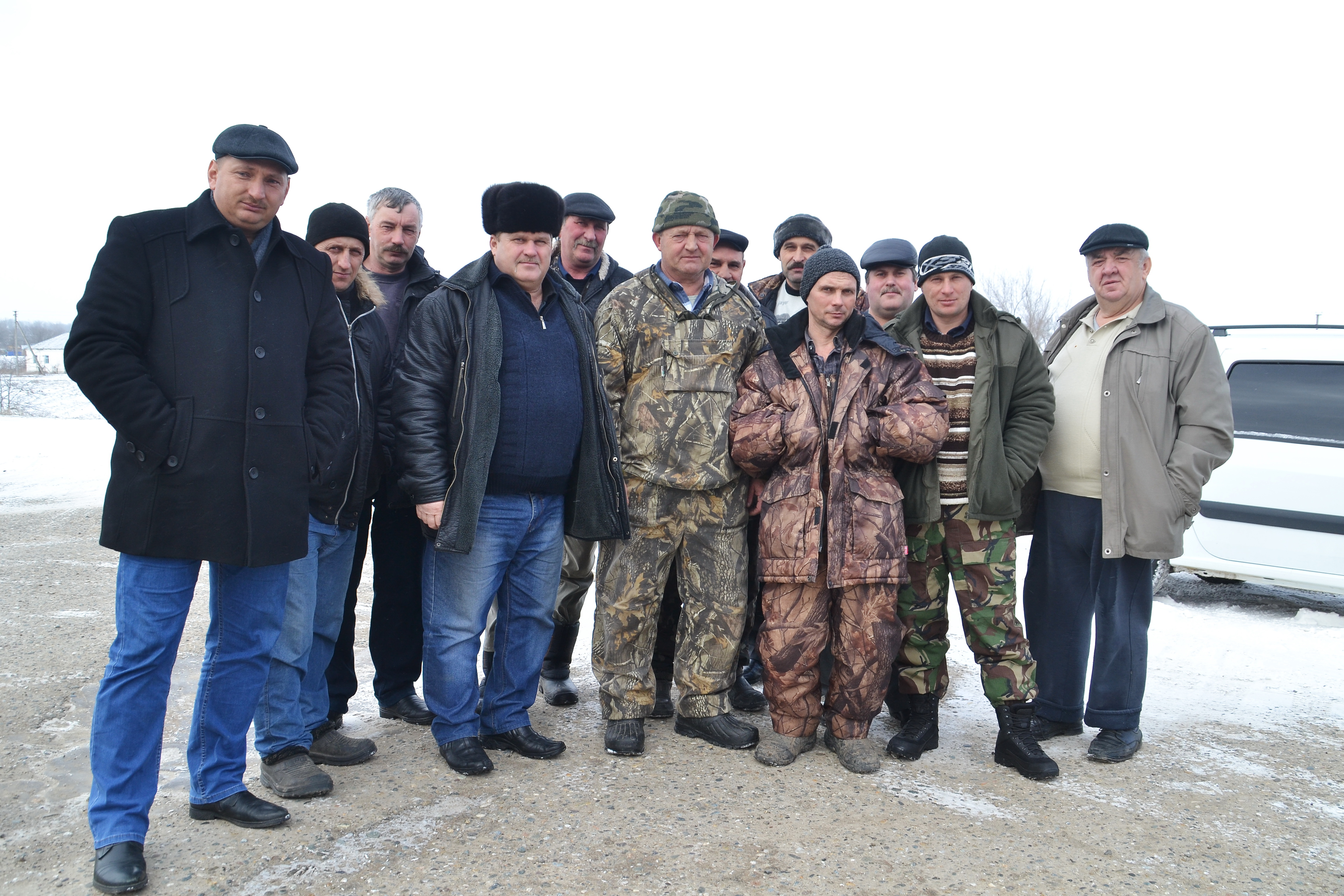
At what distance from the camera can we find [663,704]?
159 inches

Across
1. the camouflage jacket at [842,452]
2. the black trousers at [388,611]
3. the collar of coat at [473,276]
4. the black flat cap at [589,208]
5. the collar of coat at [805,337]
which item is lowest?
the black trousers at [388,611]

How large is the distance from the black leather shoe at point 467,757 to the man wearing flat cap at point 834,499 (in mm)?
1092

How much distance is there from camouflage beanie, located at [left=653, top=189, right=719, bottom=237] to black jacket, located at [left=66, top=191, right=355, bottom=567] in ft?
4.96

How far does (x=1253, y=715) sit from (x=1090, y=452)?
1619 millimetres

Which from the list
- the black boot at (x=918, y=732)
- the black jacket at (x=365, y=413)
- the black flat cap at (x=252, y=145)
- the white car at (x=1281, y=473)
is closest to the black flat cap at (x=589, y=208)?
the black jacket at (x=365, y=413)

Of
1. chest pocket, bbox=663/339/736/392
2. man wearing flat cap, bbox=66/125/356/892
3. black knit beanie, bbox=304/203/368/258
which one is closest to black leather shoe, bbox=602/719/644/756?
man wearing flat cap, bbox=66/125/356/892

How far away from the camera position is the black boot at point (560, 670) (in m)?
4.15

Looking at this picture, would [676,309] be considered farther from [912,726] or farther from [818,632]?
[912,726]

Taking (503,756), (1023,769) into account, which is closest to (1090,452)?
(1023,769)

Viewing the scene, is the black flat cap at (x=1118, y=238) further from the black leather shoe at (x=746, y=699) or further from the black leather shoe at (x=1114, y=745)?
the black leather shoe at (x=746, y=699)

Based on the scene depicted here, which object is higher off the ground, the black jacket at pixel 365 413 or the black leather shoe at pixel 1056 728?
the black jacket at pixel 365 413

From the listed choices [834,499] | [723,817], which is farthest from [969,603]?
[723,817]

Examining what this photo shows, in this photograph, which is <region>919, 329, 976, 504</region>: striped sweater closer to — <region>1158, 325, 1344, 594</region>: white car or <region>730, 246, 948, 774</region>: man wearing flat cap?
<region>730, 246, 948, 774</region>: man wearing flat cap

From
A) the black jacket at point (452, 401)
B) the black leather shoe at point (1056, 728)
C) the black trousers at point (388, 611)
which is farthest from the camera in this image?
the black leather shoe at point (1056, 728)
